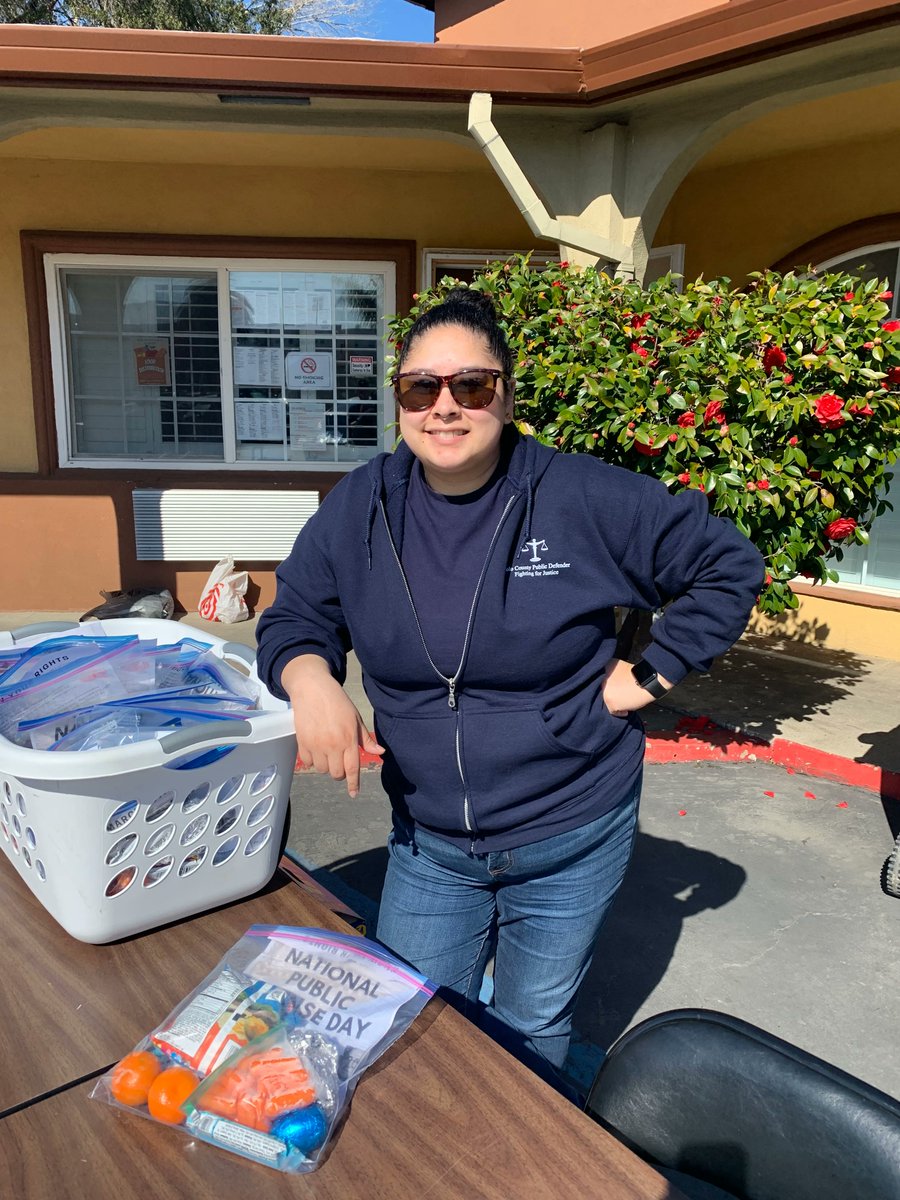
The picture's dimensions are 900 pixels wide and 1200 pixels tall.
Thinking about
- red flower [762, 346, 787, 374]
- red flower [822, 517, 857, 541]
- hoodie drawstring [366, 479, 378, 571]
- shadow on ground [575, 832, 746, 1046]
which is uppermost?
red flower [762, 346, 787, 374]

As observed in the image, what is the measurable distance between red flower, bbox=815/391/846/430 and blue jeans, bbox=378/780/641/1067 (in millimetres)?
2460

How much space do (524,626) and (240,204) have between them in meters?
6.47

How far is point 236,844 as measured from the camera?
1.45 meters

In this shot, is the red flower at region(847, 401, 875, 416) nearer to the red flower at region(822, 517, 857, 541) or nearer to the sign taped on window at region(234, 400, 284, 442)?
the red flower at region(822, 517, 857, 541)

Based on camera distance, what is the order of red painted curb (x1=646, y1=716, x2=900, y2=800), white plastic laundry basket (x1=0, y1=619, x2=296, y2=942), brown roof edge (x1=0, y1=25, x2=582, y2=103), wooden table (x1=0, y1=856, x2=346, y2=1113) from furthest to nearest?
brown roof edge (x1=0, y1=25, x2=582, y2=103), red painted curb (x1=646, y1=716, x2=900, y2=800), white plastic laundry basket (x1=0, y1=619, x2=296, y2=942), wooden table (x1=0, y1=856, x2=346, y2=1113)

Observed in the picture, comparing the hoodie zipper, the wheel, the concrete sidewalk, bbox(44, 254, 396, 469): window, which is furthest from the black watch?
bbox(44, 254, 396, 469): window

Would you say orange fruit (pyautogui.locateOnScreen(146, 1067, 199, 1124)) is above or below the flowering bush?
below

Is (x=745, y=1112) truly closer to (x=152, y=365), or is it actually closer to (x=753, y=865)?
(x=753, y=865)

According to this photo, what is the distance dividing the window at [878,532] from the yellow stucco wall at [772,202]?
25 centimetres

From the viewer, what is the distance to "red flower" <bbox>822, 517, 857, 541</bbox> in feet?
12.9

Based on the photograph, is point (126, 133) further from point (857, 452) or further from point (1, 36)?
point (857, 452)

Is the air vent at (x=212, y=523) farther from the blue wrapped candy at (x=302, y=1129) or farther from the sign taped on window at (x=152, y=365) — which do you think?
the blue wrapped candy at (x=302, y=1129)

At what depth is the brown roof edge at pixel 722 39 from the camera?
384cm

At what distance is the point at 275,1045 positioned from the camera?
1102 mm
